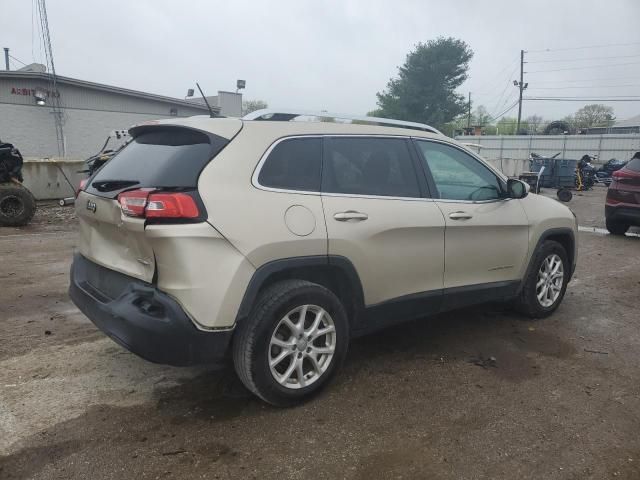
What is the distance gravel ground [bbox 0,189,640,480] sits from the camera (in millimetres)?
2639

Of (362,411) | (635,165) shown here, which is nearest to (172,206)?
(362,411)

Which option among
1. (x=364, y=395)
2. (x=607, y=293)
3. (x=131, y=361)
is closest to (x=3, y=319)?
(x=131, y=361)

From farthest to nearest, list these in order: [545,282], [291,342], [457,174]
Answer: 1. [545,282]
2. [457,174]
3. [291,342]

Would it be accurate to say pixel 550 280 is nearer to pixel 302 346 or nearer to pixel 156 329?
pixel 302 346

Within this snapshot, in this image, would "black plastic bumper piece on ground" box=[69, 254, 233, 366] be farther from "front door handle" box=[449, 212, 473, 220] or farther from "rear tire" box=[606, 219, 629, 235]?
"rear tire" box=[606, 219, 629, 235]

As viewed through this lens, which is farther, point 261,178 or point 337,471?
point 261,178

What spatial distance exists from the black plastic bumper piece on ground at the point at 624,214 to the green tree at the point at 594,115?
60201 millimetres

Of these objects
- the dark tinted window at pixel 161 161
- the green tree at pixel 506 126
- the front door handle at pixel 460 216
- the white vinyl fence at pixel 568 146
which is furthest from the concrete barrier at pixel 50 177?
the green tree at pixel 506 126

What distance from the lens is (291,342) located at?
122 inches

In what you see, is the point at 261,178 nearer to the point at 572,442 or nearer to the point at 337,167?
the point at 337,167

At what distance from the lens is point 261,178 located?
302 cm

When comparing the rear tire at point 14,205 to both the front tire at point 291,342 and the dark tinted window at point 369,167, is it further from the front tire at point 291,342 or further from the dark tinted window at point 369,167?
the front tire at point 291,342

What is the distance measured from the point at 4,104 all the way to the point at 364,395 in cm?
2022

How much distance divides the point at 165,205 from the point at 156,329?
Answer: 0.65 meters
